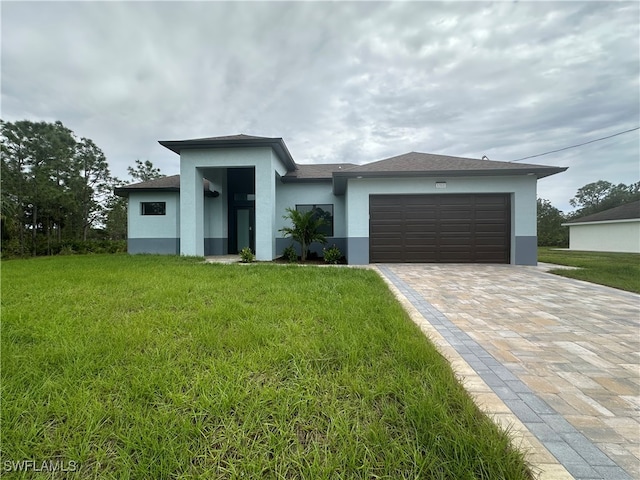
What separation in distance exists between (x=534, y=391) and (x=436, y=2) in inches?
391

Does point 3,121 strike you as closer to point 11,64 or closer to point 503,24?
point 11,64

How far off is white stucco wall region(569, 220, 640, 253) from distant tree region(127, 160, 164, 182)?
4263 centimetres

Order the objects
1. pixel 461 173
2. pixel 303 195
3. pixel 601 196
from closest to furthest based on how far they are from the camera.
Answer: pixel 461 173 → pixel 303 195 → pixel 601 196

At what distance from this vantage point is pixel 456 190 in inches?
366

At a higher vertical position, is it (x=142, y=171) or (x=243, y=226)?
(x=142, y=171)

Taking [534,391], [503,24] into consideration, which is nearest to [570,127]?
[503,24]

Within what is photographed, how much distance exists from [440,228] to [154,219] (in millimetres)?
13108

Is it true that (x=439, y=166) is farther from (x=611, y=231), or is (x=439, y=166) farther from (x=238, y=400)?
(x=611, y=231)

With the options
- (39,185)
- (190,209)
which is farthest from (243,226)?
(39,185)

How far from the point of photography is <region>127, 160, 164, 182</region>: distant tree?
2819 cm

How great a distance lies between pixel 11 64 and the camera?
960cm

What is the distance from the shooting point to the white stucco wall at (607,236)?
1826 centimetres

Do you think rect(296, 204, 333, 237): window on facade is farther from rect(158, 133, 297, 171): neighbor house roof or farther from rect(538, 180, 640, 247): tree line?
rect(538, 180, 640, 247): tree line

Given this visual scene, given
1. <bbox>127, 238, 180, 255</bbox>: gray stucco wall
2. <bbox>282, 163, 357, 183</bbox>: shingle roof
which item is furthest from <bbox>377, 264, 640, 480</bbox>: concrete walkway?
<bbox>127, 238, 180, 255</bbox>: gray stucco wall
